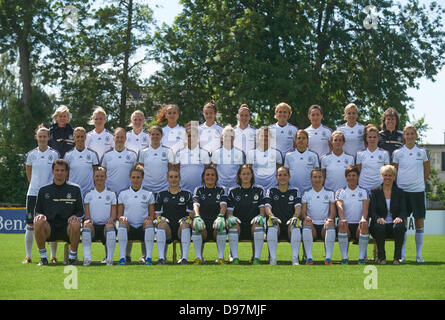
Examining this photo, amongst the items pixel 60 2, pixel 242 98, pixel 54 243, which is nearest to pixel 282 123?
pixel 54 243

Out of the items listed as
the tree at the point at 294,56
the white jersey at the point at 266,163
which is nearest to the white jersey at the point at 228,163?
the white jersey at the point at 266,163

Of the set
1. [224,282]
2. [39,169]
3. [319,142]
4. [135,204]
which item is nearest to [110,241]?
[135,204]

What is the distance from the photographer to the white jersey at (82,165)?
10102 mm

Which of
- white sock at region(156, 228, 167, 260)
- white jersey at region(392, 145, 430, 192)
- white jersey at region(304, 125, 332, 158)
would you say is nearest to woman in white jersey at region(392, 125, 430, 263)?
white jersey at region(392, 145, 430, 192)

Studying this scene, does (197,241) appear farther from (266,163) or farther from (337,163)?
(337,163)

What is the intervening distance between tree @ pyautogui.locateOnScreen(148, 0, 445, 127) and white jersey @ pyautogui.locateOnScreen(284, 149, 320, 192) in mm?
11730

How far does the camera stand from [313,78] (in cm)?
2302

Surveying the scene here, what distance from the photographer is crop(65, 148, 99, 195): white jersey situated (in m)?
10.1

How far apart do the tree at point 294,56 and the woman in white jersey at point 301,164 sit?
461 inches

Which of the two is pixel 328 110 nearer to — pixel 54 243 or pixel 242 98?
pixel 242 98

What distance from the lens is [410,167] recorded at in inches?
397

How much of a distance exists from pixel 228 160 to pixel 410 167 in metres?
2.87

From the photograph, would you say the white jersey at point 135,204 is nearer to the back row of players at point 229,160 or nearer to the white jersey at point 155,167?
the back row of players at point 229,160

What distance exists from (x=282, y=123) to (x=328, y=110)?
13309 millimetres
